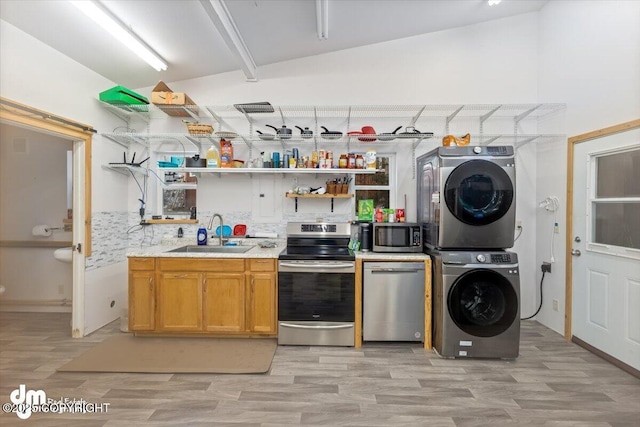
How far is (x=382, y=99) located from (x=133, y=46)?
2.70m

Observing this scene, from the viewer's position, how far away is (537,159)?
3561 mm

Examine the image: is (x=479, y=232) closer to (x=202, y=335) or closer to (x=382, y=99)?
(x=382, y=99)

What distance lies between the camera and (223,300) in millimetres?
2955

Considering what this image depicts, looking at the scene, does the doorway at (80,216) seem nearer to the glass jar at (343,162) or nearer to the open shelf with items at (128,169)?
the open shelf with items at (128,169)

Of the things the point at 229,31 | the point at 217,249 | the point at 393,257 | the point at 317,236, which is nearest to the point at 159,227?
the point at 217,249

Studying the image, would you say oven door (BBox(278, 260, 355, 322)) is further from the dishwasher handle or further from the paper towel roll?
the paper towel roll

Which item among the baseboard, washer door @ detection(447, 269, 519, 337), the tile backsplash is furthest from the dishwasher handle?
the baseboard

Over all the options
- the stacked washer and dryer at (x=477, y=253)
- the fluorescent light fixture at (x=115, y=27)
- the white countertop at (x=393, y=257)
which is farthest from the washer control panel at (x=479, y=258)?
the fluorescent light fixture at (x=115, y=27)

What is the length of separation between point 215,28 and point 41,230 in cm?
353

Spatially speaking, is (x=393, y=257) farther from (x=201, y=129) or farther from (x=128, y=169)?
(x=128, y=169)

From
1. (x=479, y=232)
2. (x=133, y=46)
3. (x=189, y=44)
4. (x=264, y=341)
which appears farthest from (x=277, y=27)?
(x=264, y=341)

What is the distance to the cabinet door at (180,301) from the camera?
296cm

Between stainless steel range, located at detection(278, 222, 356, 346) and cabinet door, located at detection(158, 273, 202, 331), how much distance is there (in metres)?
0.87

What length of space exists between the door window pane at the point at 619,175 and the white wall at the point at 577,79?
0.32 metres
